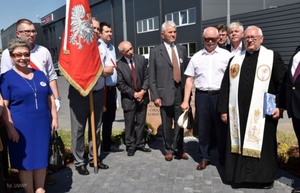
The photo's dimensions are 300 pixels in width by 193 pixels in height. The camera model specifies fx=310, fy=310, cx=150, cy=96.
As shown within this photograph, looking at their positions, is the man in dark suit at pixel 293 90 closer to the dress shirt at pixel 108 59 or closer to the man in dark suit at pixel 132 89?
the man in dark suit at pixel 132 89

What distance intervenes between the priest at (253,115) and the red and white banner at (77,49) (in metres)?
1.97

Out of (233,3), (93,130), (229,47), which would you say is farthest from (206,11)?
(93,130)

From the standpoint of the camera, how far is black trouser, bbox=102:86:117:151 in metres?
5.46

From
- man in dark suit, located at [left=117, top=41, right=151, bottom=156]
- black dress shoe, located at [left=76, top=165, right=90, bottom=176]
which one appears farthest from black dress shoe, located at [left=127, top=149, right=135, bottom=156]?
black dress shoe, located at [left=76, top=165, right=90, bottom=176]

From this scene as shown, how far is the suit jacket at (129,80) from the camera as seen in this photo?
5.31 meters

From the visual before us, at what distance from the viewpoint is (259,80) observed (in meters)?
3.84

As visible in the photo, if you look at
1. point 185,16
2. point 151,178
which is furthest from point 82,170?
point 185,16

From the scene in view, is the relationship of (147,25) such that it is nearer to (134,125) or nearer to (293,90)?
(134,125)

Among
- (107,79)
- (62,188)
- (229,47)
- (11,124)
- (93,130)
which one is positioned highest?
(229,47)

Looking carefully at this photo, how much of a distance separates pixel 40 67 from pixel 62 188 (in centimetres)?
166

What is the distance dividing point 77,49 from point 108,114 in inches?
63.4

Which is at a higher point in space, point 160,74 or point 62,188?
point 160,74

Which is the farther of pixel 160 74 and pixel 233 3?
pixel 233 3

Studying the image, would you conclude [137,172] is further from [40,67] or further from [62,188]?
[40,67]
